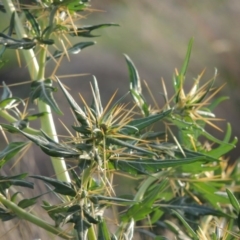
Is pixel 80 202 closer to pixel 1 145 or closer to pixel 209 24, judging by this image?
pixel 1 145

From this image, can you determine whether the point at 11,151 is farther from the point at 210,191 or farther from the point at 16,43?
the point at 210,191

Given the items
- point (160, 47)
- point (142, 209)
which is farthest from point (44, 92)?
point (160, 47)

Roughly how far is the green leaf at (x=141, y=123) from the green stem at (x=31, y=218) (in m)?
0.11

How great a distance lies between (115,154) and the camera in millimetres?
434

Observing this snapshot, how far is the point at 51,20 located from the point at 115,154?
0.51ft

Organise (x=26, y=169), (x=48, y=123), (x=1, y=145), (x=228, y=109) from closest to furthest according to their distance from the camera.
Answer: (x=48, y=123), (x=26, y=169), (x=1, y=145), (x=228, y=109)

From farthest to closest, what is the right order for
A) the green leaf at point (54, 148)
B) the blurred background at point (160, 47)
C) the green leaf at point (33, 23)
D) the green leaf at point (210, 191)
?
1. the blurred background at point (160, 47)
2. the green leaf at point (210, 191)
3. the green leaf at point (33, 23)
4. the green leaf at point (54, 148)

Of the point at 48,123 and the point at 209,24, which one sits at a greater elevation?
the point at 48,123

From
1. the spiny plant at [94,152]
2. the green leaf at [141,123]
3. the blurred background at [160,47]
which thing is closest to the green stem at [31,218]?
the spiny plant at [94,152]

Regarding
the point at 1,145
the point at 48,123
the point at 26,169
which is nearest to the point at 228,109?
the point at 1,145

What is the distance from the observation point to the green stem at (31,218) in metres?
0.46

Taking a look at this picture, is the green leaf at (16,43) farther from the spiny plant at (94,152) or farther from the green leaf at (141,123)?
the green leaf at (141,123)

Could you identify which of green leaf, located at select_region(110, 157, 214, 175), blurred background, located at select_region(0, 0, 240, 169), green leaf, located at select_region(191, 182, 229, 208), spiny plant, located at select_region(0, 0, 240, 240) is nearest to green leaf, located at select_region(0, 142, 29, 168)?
spiny plant, located at select_region(0, 0, 240, 240)

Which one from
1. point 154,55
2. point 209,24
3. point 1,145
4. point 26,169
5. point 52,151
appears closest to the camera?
point 52,151
